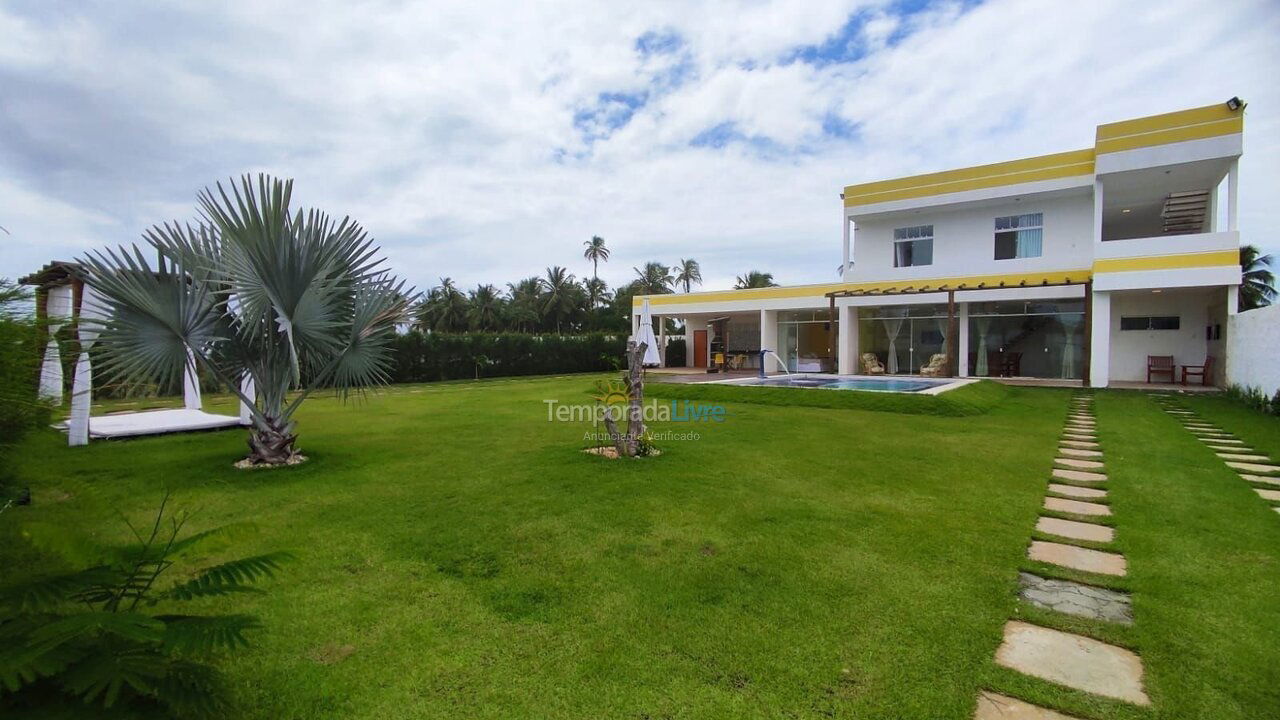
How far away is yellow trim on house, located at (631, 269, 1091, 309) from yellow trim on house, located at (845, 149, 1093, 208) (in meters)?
2.99

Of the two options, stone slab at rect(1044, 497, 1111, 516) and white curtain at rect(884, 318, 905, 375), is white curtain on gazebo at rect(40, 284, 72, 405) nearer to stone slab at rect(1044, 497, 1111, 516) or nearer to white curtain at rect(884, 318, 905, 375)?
stone slab at rect(1044, 497, 1111, 516)

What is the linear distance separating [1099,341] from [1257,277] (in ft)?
91.6

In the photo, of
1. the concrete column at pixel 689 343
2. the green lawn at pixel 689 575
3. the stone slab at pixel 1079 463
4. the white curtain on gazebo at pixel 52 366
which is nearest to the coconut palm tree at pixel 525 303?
the concrete column at pixel 689 343

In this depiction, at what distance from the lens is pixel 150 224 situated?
6434 millimetres

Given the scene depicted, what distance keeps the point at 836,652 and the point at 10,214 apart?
16.1 ft

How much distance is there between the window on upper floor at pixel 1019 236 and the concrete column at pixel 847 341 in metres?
5.14

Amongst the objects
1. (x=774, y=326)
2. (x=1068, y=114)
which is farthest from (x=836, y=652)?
(x=774, y=326)

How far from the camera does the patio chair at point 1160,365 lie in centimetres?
1670

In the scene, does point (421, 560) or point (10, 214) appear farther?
point (421, 560)

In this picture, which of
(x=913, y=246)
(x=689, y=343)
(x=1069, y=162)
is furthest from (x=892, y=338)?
(x=689, y=343)

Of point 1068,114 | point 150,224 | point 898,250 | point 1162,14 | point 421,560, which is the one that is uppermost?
point 1068,114

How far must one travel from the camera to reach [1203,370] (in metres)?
16.0

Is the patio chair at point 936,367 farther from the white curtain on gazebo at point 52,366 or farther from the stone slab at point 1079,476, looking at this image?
the white curtain on gazebo at point 52,366

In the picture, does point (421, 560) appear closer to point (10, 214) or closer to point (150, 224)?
point (10, 214)
